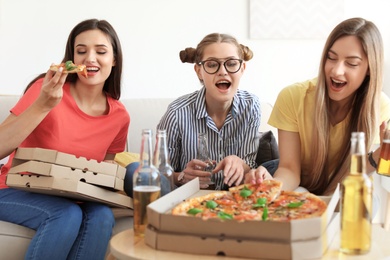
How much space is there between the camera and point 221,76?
2.68 metres

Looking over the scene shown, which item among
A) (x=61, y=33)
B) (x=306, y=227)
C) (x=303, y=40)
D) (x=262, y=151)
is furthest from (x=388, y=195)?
(x=61, y=33)

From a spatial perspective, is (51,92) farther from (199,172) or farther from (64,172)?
(199,172)

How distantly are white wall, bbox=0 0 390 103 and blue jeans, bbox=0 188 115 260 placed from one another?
2364 millimetres

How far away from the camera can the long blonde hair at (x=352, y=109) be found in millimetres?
2418

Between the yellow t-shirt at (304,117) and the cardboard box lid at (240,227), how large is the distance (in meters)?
0.94

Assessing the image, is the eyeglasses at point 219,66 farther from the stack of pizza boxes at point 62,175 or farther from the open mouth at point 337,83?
the stack of pizza boxes at point 62,175

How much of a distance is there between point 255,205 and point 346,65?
0.91 metres

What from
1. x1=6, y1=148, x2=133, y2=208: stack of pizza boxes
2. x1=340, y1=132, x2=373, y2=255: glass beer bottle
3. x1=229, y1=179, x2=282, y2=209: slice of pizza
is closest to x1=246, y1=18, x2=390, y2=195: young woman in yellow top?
x1=229, y1=179, x2=282, y2=209: slice of pizza

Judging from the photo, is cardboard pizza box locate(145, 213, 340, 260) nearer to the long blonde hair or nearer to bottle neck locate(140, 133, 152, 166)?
bottle neck locate(140, 133, 152, 166)

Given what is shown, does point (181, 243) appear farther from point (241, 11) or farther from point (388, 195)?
point (241, 11)

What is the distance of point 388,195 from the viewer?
11.2 ft

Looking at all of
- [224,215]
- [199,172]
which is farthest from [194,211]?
[199,172]

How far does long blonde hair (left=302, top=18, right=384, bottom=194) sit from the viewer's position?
2.42 m

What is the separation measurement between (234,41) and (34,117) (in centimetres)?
99
